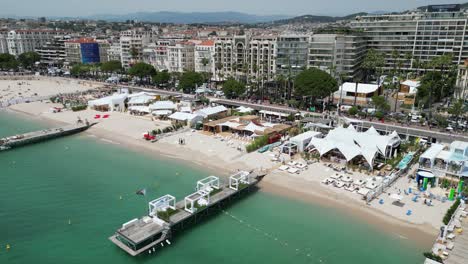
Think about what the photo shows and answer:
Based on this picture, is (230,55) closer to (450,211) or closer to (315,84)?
(315,84)

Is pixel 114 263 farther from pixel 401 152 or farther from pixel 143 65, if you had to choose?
pixel 143 65

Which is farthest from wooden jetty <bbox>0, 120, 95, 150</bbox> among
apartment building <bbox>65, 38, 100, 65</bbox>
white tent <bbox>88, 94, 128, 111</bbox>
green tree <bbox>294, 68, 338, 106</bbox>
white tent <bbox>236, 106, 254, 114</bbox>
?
apartment building <bbox>65, 38, 100, 65</bbox>

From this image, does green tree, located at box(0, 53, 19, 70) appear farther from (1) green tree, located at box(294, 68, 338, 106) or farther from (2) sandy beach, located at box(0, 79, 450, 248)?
(1) green tree, located at box(294, 68, 338, 106)

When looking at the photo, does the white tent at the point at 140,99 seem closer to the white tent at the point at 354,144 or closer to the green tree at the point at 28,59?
the white tent at the point at 354,144

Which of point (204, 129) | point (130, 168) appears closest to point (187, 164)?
point (130, 168)

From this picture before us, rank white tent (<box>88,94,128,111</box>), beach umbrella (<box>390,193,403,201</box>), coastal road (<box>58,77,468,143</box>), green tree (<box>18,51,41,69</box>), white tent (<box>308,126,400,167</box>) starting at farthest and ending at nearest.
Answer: green tree (<box>18,51,41,69</box>)
white tent (<box>88,94,128,111</box>)
coastal road (<box>58,77,468,143</box>)
white tent (<box>308,126,400,167</box>)
beach umbrella (<box>390,193,403,201</box>)

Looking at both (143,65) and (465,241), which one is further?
(143,65)
